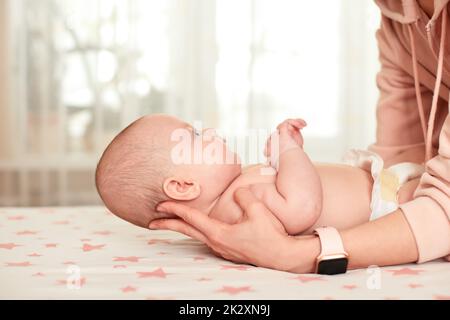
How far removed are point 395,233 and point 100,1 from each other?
285cm

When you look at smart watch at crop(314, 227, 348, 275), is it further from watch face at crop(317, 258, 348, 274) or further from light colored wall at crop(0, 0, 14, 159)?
light colored wall at crop(0, 0, 14, 159)

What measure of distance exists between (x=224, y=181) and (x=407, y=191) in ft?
1.23

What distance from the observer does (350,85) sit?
378 centimetres

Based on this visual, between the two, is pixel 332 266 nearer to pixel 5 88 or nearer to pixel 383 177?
pixel 383 177

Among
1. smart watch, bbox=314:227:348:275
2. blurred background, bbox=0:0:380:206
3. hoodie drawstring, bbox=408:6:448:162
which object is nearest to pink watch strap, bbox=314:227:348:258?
smart watch, bbox=314:227:348:275

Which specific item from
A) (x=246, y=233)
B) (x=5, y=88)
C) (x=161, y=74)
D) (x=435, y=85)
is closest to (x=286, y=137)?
(x=246, y=233)

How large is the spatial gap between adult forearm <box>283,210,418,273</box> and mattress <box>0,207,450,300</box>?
18mm

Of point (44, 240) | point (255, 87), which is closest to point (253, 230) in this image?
point (44, 240)

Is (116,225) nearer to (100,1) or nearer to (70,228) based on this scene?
(70,228)

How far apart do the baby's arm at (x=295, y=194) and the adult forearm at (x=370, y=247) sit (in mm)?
75

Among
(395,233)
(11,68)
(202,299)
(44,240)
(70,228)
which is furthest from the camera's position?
(11,68)

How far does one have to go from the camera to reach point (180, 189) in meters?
1.23

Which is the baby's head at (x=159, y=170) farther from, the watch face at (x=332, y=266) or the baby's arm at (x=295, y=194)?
the watch face at (x=332, y=266)

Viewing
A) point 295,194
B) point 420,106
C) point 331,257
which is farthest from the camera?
point 420,106
